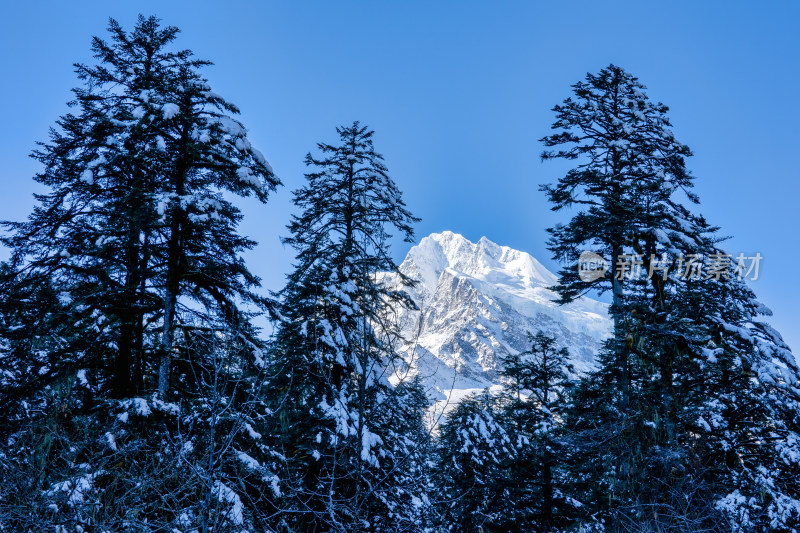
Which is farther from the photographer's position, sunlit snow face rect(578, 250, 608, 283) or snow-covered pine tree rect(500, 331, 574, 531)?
snow-covered pine tree rect(500, 331, 574, 531)

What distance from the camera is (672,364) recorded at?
991cm

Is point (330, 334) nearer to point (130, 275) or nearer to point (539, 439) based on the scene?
point (130, 275)

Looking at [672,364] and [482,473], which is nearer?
[672,364]

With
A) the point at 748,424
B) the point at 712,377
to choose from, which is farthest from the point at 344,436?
the point at 748,424

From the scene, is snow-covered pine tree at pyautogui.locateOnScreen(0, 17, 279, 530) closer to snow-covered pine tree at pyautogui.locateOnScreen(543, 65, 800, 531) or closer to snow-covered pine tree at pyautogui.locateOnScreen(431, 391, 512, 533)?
snow-covered pine tree at pyautogui.locateOnScreen(543, 65, 800, 531)

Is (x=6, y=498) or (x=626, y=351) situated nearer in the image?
(x=6, y=498)

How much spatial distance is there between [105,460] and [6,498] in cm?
379

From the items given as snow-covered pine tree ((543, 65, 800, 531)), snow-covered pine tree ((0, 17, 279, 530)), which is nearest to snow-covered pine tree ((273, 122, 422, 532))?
snow-covered pine tree ((0, 17, 279, 530))

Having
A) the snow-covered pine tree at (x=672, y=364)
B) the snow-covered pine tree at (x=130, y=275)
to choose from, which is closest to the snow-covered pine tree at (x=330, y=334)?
the snow-covered pine tree at (x=130, y=275)

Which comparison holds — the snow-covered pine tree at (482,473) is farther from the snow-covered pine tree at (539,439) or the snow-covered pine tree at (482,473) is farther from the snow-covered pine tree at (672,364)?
the snow-covered pine tree at (672,364)

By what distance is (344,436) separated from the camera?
913 centimetres

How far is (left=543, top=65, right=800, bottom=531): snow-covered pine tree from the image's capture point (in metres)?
8.54

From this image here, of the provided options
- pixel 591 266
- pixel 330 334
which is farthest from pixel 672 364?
pixel 330 334

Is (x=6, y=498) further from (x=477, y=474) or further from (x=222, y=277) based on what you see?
(x=477, y=474)
